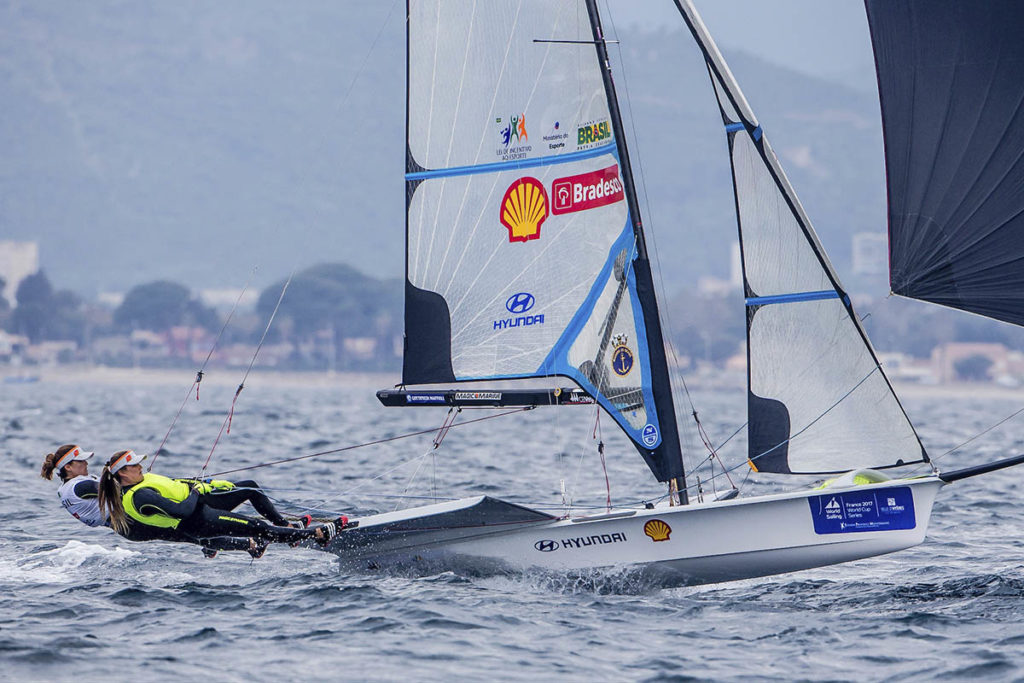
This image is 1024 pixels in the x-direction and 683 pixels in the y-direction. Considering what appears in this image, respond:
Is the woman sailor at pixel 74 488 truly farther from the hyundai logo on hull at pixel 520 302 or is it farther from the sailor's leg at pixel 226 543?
the hyundai logo on hull at pixel 520 302

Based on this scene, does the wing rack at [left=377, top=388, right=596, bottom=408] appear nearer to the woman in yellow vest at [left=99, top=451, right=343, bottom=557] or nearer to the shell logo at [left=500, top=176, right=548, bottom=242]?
the shell logo at [left=500, top=176, right=548, bottom=242]

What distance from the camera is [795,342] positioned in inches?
383

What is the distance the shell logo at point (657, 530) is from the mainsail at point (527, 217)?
2.39 feet

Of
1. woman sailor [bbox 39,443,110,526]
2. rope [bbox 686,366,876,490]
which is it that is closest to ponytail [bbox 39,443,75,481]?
woman sailor [bbox 39,443,110,526]

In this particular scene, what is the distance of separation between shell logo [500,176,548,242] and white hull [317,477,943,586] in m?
2.08

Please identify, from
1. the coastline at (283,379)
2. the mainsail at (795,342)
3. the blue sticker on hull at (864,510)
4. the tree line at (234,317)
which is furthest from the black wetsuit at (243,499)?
the tree line at (234,317)

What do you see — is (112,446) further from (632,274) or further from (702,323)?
(702,323)

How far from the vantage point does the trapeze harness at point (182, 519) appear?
Result: 30.0 ft

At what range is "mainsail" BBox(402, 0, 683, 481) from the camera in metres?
10.1

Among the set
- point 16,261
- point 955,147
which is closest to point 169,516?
point 955,147

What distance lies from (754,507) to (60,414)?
98.1 ft

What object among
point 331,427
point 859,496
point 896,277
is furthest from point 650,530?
point 331,427

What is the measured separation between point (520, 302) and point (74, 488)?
135 inches

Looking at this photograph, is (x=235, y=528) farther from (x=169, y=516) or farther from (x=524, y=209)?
Answer: (x=524, y=209)
